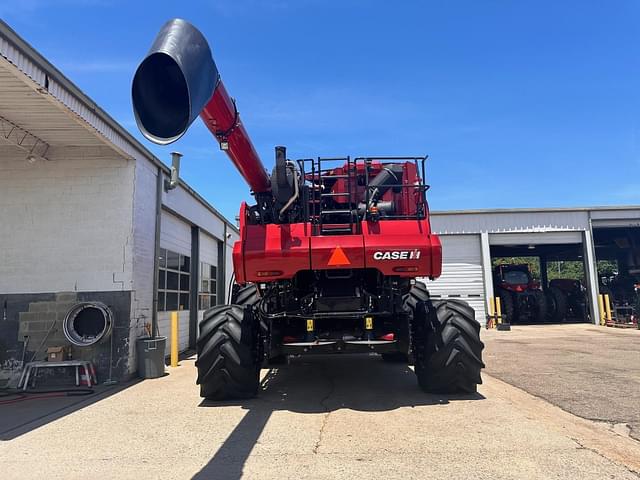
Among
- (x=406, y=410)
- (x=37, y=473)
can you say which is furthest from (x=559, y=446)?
(x=37, y=473)

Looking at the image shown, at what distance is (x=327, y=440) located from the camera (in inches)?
178

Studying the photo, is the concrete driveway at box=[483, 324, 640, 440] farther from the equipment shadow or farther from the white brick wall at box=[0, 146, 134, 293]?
the white brick wall at box=[0, 146, 134, 293]

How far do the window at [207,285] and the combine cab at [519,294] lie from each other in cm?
1307

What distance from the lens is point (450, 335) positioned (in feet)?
19.7

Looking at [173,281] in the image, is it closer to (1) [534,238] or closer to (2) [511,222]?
(2) [511,222]

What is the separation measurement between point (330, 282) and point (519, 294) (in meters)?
18.1

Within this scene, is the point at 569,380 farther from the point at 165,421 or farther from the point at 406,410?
the point at 165,421

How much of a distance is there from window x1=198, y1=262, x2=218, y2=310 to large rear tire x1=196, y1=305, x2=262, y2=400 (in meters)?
8.23

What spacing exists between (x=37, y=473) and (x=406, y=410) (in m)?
3.84

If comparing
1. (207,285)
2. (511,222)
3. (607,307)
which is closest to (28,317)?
(207,285)

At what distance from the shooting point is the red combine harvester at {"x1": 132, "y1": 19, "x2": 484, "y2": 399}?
228 inches

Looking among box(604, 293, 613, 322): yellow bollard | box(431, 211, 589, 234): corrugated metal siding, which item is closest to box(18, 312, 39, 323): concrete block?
box(431, 211, 589, 234): corrugated metal siding

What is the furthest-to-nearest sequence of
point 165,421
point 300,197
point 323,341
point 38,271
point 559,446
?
1. point 38,271
2. point 300,197
3. point 323,341
4. point 165,421
5. point 559,446

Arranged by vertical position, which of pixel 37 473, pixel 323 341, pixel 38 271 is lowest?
pixel 37 473
